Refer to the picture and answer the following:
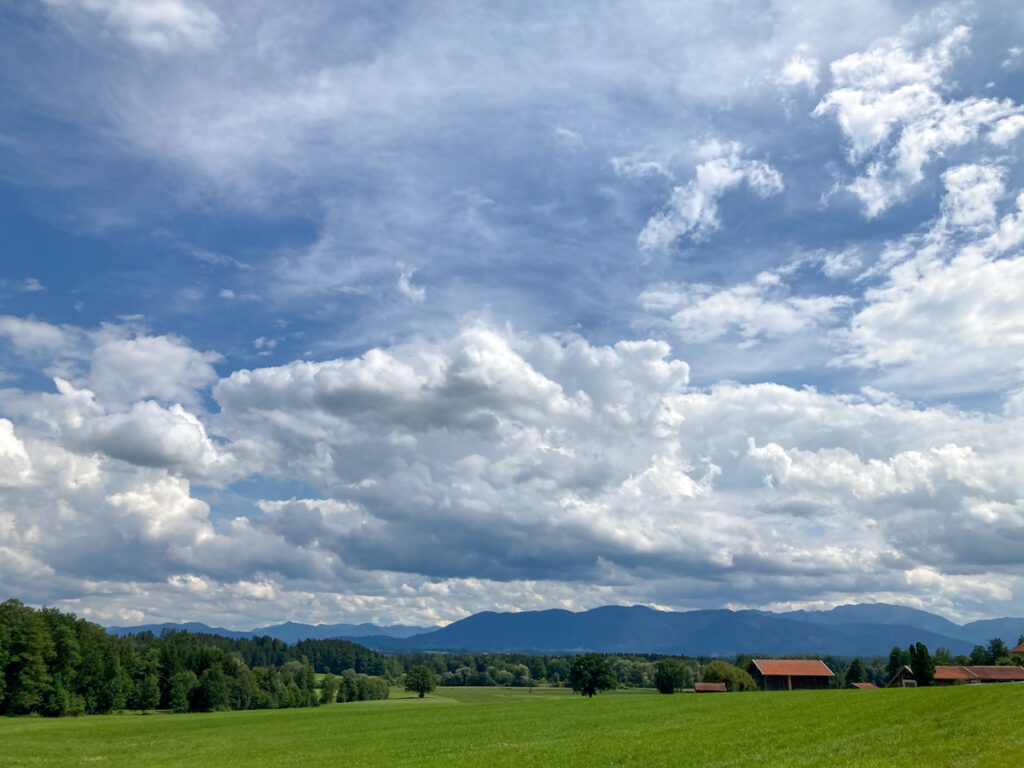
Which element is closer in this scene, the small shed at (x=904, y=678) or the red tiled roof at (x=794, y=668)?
the small shed at (x=904, y=678)

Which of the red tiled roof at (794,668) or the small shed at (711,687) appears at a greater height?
the red tiled roof at (794,668)

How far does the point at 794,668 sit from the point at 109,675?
117870mm

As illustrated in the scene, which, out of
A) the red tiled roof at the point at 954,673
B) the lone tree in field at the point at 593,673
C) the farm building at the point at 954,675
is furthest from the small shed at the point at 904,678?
the lone tree in field at the point at 593,673

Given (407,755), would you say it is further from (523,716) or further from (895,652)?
(895,652)

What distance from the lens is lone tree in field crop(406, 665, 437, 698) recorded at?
170 meters

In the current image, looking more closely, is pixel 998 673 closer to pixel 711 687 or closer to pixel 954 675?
pixel 954 675

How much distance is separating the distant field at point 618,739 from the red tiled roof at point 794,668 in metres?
68.9

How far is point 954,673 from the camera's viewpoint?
12238cm

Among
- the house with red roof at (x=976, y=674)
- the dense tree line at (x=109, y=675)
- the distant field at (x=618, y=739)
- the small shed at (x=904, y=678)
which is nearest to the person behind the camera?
the distant field at (x=618, y=739)

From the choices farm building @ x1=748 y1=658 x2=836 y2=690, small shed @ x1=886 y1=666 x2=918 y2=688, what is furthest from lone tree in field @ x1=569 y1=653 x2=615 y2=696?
small shed @ x1=886 y1=666 x2=918 y2=688

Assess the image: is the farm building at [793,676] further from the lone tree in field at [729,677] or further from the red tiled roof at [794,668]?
the lone tree in field at [729,677]

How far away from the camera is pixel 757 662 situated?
13550cm

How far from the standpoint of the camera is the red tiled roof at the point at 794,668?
130250 mm

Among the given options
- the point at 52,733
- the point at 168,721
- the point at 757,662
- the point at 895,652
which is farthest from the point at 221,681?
the point at 895,652
